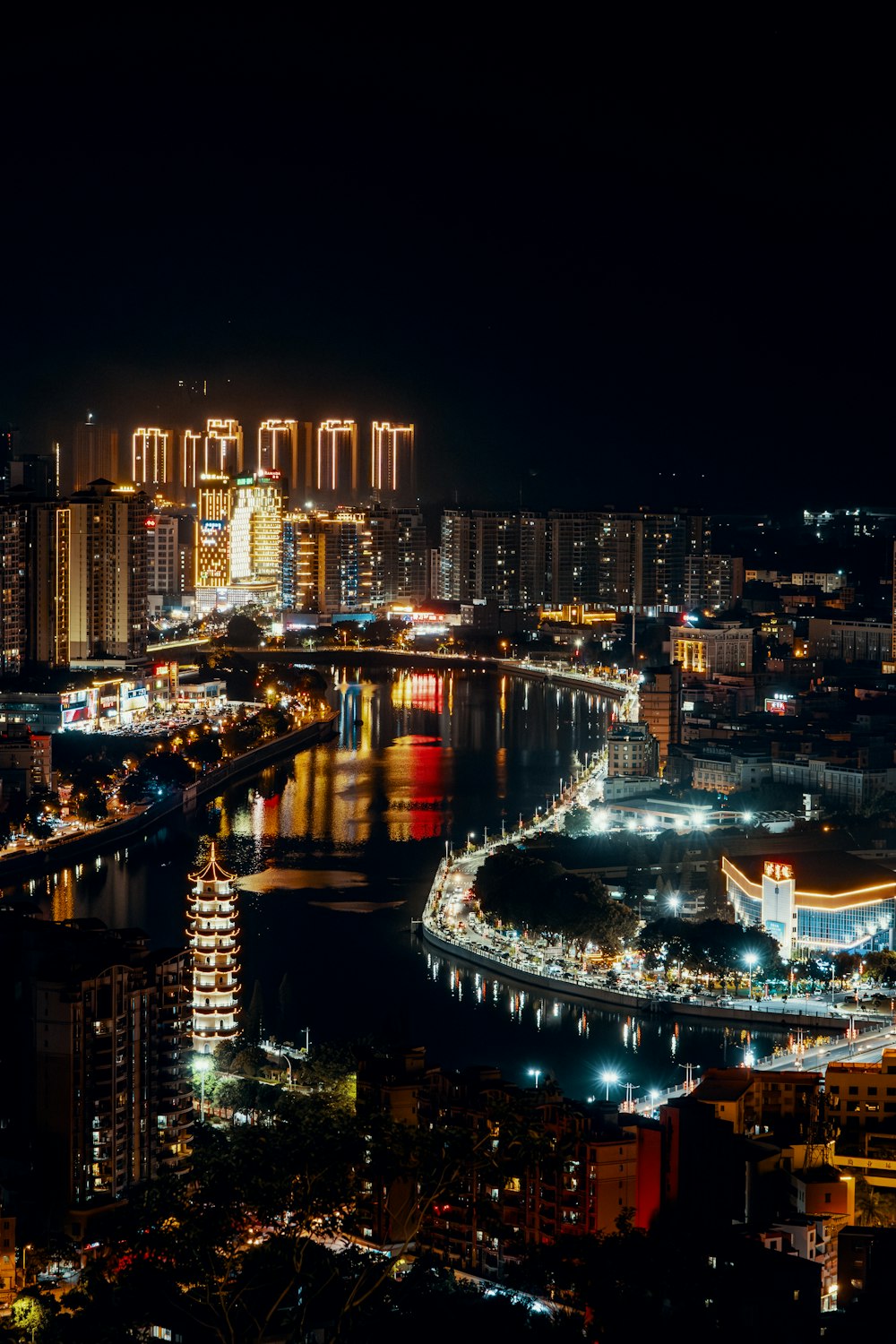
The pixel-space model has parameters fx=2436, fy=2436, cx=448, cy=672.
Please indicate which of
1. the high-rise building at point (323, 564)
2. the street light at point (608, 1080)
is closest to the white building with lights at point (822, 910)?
the street light at point (608, 1080)

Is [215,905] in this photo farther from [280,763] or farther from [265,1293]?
[280,763]

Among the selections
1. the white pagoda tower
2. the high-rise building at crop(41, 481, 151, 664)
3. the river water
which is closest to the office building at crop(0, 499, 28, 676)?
the high-rise building at crop(41, 481, 151, 664)

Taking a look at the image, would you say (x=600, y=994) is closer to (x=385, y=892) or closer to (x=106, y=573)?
(x=385, y=892)

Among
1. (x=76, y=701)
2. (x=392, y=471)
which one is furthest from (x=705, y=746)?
(x=392, y=471)

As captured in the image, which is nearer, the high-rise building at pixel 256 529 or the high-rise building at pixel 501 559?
the high-rise building at pixel 256 529

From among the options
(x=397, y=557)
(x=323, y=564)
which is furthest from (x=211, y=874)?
(x=397, y=557)

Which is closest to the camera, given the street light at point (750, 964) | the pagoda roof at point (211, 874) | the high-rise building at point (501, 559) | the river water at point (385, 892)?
the pagoda roof at point (211, 874)

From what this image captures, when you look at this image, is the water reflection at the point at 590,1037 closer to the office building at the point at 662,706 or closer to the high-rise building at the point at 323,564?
the office building at the point at 662,706
